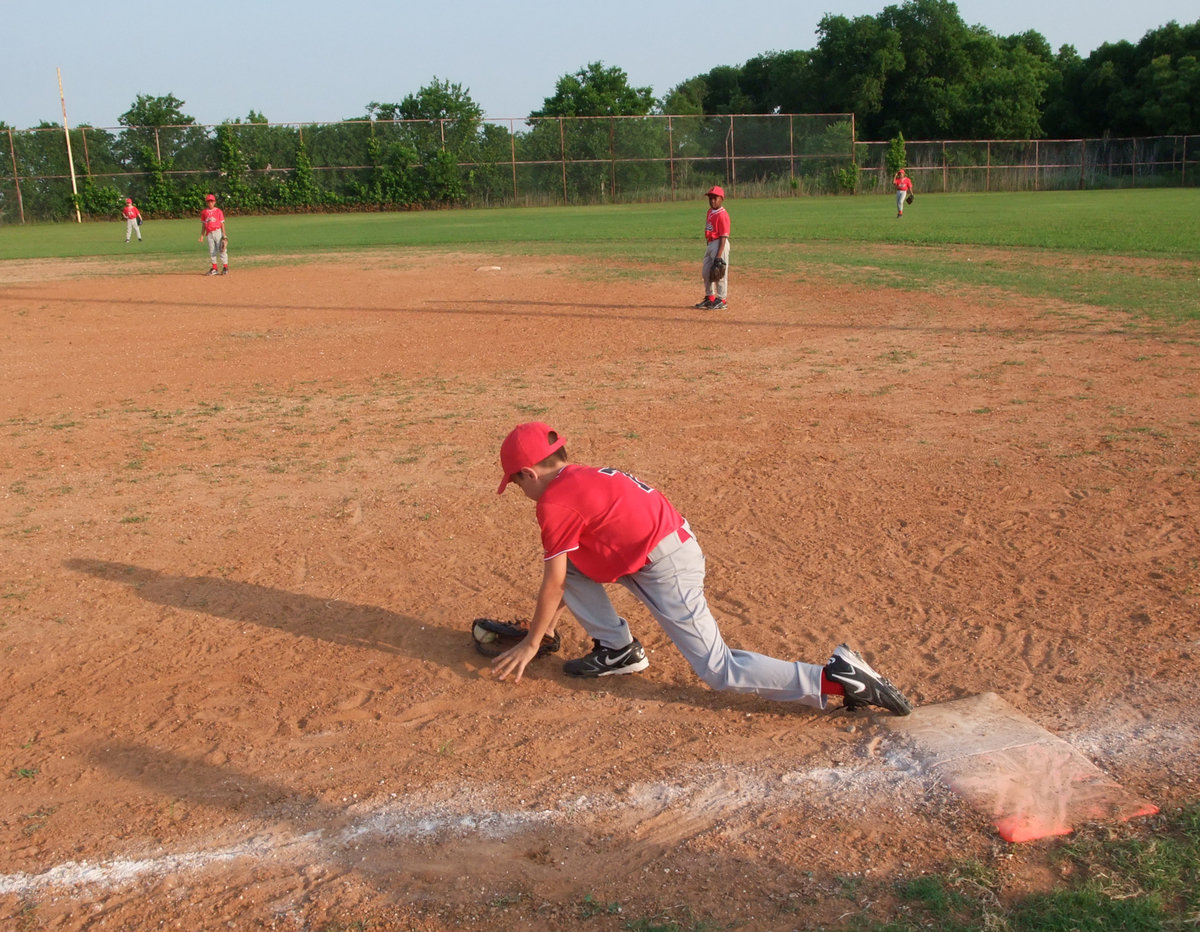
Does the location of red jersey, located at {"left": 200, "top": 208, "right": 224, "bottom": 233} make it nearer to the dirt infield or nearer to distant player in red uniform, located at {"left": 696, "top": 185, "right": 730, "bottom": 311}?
the dirt infield

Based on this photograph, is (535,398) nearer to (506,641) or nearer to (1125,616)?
(506,641)

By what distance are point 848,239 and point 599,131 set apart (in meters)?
25.1

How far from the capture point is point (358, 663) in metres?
4.50

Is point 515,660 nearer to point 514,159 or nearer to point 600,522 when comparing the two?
point 600,522

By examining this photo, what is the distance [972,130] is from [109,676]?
212 ft

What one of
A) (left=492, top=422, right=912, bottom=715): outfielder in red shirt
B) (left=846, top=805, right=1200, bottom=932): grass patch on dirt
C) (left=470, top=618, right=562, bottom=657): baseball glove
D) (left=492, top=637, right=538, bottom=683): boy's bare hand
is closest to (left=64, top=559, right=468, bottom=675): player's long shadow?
(left=470, top=618, right=562, bottom=657): baseball glove

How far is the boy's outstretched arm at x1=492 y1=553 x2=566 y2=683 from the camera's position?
12.9 feet

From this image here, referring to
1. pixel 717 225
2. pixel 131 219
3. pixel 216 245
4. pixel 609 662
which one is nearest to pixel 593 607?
pixel 609 662

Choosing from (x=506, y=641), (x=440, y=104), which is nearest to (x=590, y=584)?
(x=506, y=641)

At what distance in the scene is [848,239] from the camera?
77.4 ft

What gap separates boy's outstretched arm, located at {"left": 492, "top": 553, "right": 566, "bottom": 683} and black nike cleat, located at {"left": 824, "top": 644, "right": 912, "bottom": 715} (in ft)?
3.46

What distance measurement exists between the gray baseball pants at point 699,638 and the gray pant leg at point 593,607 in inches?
6.5

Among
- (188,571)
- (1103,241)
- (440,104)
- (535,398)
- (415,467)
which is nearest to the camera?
(188,571)

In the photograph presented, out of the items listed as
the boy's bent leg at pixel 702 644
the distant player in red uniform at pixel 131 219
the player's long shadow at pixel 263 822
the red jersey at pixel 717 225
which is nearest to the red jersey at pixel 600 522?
the boy's bent leg at pixel 702 644
